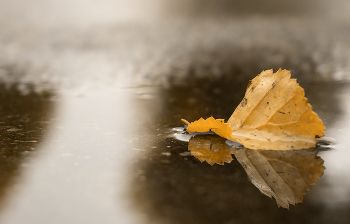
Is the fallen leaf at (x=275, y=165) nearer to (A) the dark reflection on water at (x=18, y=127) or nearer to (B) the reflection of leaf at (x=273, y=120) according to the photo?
(B) the reflection of leaf at (x=273, y=120)

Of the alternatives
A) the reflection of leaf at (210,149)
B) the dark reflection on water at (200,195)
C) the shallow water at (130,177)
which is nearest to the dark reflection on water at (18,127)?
the shallow water at (130,177)

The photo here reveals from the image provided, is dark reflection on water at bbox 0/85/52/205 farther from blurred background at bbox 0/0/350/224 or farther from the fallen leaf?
the fallen leaf

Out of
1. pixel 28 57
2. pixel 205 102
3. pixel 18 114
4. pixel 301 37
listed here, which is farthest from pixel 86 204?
pixel 301 37

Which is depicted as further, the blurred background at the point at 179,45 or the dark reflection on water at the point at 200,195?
the blurred background at the point at 179,45

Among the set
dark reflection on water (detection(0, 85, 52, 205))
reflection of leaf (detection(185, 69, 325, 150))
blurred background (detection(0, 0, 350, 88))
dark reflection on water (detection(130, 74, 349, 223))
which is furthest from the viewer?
blurred background (detection(0, 0, 350, 88))

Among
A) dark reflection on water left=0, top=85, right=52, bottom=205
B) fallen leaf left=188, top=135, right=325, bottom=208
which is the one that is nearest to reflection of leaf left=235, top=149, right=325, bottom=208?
fallen leaf left=188, top=135, right=325, bottom=208

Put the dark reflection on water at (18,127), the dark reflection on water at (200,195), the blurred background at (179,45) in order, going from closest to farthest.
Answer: the dark reflection on water at (200,195)
the dark reflection on water at (18,127)
the blurred background at (179,45)

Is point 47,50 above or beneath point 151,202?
above

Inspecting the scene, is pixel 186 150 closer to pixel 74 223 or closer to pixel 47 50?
pixel 74 223
